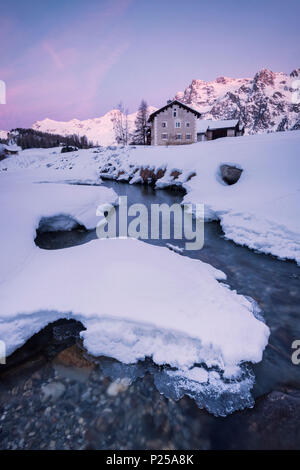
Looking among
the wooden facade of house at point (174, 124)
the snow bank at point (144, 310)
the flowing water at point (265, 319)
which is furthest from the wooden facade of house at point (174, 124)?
the snow bank at point (144, 310)

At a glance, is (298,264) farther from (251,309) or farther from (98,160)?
(98,160)

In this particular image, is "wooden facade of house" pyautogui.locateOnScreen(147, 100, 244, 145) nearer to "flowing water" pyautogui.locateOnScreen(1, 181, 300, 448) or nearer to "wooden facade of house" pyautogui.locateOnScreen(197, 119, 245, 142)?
"wooden facade of house" pyautogui.locateOnScreen(197, 119, 245, 142)

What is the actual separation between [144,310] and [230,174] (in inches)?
508

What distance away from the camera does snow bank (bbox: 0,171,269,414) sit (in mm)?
2949

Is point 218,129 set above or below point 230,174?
above

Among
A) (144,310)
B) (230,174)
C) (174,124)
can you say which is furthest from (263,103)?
(144,310)

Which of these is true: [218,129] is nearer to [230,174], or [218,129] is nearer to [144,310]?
[230,174]

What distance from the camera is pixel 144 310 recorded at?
3506 mm

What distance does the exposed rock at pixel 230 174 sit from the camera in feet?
45.1

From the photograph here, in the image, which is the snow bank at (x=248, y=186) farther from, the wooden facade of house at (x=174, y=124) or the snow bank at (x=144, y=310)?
the wooden facade of house at (x=174, y=124)

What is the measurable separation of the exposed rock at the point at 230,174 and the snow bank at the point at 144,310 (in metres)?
10.4
